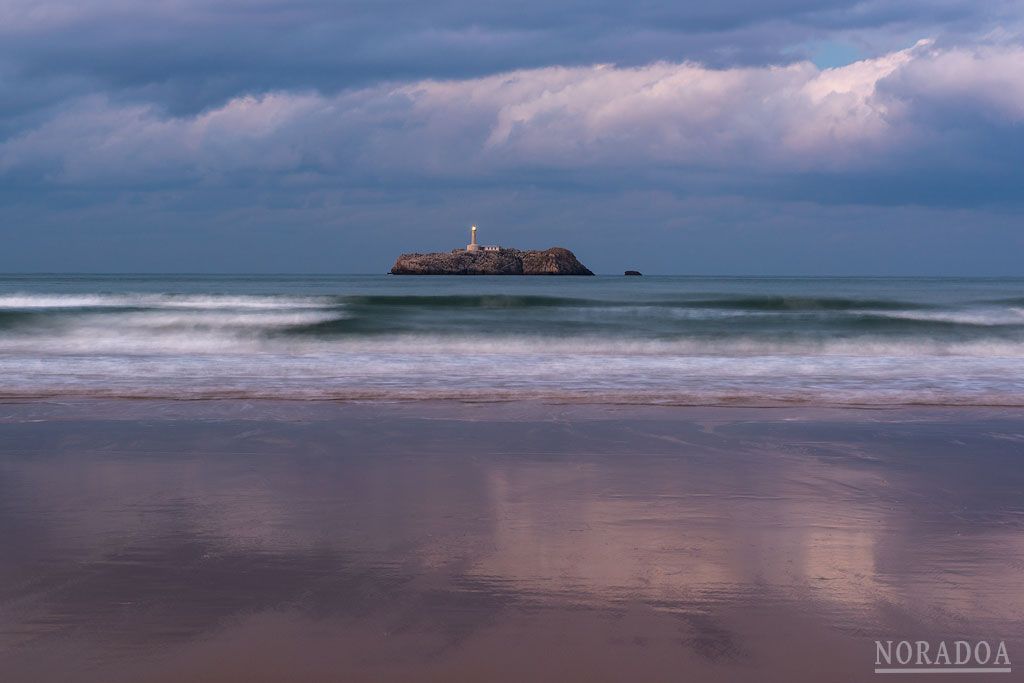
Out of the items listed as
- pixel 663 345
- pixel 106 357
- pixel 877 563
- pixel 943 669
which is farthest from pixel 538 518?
pixel 663 345

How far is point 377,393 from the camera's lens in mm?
8117

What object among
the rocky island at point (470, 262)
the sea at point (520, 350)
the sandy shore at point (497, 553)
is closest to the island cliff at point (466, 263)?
the rocky island at point (470, 262)

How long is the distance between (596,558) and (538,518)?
589 mm

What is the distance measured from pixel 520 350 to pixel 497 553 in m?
11.7

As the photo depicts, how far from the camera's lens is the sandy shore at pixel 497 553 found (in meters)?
2.55

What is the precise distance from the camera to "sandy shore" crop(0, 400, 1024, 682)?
8.37 ft

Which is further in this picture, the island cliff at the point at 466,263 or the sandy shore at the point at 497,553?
the island cliff at the point at 466,263

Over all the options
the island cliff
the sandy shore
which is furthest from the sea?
the island cliff

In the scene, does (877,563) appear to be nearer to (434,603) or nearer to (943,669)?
(943,669)

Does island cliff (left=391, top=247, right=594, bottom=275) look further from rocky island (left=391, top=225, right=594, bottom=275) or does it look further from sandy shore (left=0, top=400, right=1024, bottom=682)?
sandy shore (left=0, top=400, right=1024, bottom=682)

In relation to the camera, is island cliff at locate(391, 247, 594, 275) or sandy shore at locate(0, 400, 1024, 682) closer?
sandy shore at locate(0, 400, 1024, 682)

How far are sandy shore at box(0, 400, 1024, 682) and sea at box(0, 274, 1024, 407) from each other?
243 cm

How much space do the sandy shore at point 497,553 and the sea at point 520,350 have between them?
2.43m

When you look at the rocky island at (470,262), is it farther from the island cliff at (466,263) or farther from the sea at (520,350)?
the sea at (520,350)
